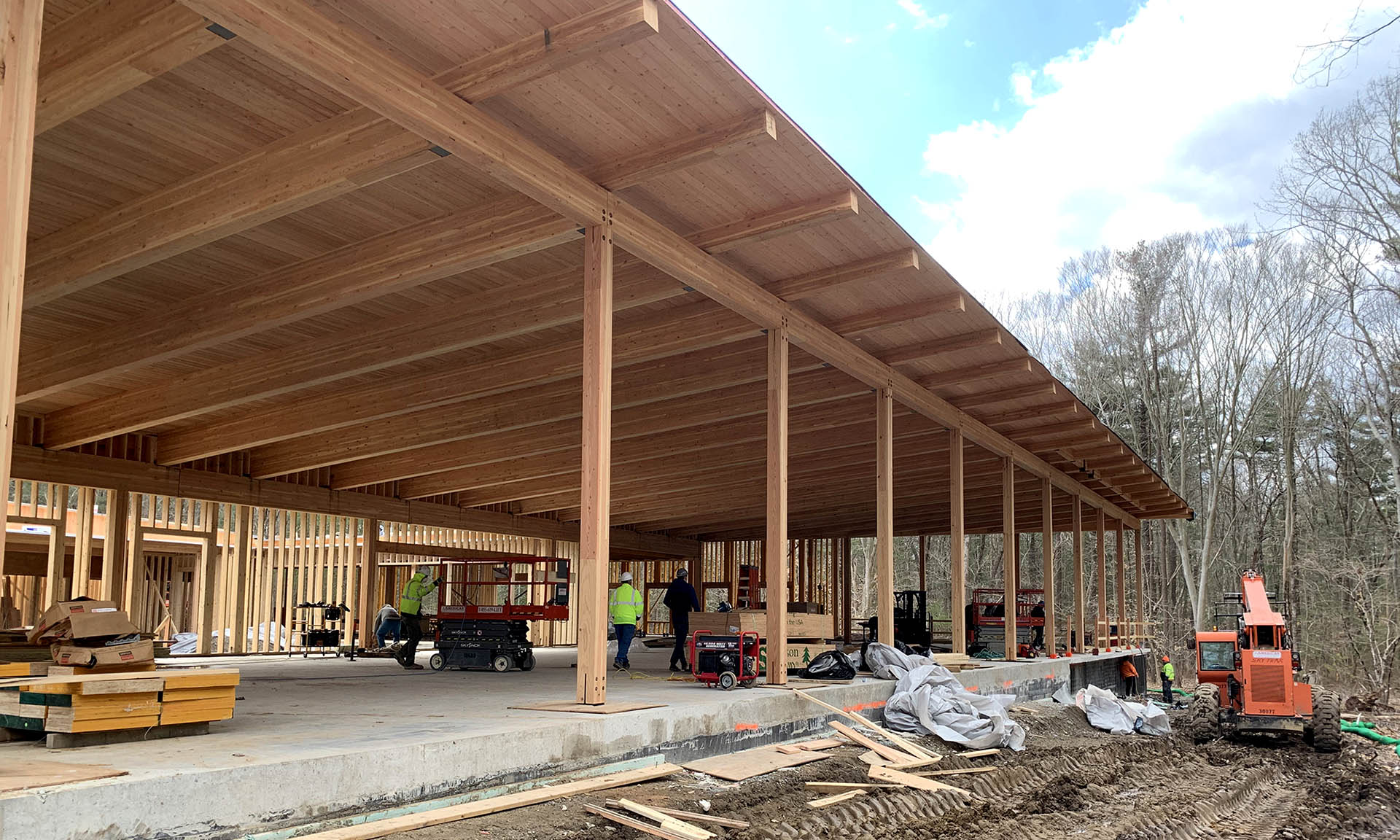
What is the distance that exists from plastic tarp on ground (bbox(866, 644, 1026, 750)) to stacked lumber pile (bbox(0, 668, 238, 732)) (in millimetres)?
8021

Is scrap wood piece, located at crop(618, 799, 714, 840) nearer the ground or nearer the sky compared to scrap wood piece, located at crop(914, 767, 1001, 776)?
nearer the sky

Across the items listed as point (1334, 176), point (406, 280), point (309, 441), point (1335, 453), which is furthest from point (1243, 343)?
point (406, 280)

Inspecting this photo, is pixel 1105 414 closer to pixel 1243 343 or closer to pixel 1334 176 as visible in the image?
pixel 1243 343

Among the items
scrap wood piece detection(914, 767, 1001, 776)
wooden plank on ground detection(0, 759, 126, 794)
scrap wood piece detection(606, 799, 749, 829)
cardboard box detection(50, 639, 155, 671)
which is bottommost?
scrap wood piece detection(914, 767, 1001, 776)

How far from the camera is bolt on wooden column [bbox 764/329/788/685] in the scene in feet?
39.0

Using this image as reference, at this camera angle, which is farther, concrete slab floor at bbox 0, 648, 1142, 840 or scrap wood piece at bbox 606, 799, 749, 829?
scrap wood piece at bbox 606, 799, 749, 829

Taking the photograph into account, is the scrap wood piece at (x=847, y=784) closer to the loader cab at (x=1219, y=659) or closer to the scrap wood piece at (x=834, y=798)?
the scrap wood piece at (x=834, y=798)

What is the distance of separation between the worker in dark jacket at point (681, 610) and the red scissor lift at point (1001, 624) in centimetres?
722

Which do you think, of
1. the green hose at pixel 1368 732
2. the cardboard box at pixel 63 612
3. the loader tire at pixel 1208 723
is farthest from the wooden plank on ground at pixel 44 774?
the green hose at pixel 1368 732

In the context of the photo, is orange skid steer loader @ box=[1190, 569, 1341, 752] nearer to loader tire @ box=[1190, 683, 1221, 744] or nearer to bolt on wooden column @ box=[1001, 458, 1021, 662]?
loader tire @ box=[1190, 683, 1221, 744]

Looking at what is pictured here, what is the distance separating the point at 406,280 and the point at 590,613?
3.93m

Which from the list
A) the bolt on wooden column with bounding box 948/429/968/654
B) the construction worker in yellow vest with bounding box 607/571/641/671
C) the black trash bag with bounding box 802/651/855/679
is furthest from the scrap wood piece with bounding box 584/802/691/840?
the bolt on wooden column with bounding box 948/429/968/654

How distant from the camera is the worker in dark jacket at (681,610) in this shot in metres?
16.2

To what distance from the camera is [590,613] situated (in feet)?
29.2
